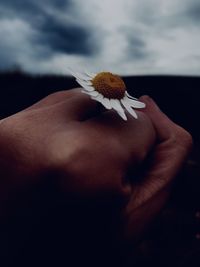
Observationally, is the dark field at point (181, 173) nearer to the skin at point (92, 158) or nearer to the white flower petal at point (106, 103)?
the skin at point (92, 158)

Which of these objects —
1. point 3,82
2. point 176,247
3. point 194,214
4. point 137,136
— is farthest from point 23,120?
point 3,82

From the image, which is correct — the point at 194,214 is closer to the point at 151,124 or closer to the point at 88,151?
the point at 151,124

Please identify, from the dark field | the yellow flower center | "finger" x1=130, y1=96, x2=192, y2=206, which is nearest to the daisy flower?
the yellow flower center

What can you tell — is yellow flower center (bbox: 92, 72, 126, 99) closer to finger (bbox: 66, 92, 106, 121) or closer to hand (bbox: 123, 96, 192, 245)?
finger (bbox: 66, 92, 106, 121)

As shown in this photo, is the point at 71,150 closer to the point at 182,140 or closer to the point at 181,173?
the point at 182,140

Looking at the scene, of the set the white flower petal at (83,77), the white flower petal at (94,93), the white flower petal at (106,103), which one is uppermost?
the white flower petal at (83,77)

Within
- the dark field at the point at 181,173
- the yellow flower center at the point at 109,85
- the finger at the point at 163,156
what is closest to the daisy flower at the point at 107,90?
the yellow flower center at the point at 109,85
